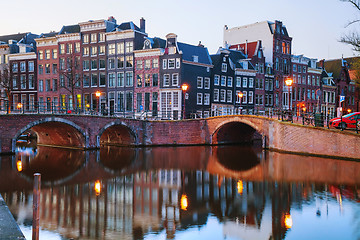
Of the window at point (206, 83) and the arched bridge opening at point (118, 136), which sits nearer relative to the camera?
the arched bridge opening at point (118, 136)

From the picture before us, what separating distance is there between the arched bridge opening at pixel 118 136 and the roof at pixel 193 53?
42.1ft

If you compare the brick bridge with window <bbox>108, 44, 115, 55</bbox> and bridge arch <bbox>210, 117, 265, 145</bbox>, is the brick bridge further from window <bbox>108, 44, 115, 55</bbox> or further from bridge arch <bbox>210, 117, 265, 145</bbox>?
window <bbox>108, 44, 115, 55</bbox>

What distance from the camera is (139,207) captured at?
14.2m

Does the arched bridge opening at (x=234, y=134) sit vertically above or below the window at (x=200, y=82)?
below

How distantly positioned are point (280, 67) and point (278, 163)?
3483 cm

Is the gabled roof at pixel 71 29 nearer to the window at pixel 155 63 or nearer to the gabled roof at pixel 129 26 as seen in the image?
the gabled roof at pixel 129 26

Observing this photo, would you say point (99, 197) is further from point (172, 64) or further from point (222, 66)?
point (222, 66)

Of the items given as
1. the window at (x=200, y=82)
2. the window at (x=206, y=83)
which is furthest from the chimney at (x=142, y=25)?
the window at (x=206, y=83)

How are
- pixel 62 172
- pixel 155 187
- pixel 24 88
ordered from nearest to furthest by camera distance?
pixel 155 187
pixel 62 172
pixel 24 88

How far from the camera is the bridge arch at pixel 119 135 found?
3528 centimetres

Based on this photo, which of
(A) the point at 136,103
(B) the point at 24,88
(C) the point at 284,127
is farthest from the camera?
(B) the point at 24,88

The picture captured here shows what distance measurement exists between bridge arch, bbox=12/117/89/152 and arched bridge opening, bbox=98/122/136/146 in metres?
2.97

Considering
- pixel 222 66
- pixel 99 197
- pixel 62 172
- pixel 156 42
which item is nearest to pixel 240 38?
pixel 222 66

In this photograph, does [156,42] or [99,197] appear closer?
[99,197]
